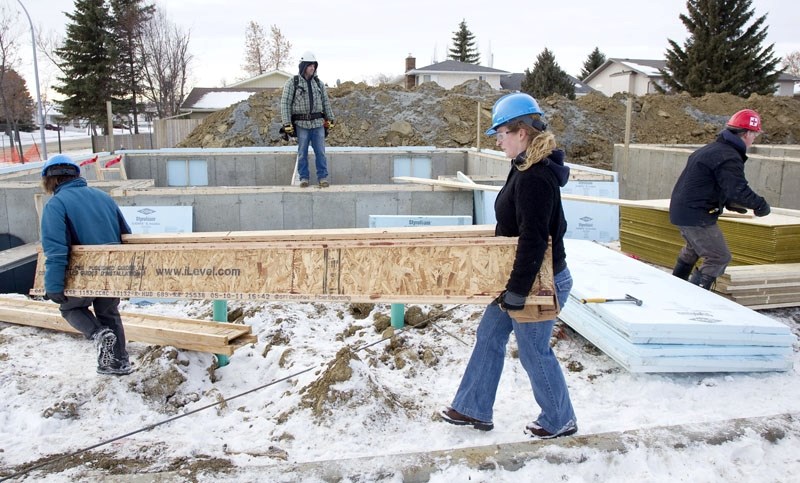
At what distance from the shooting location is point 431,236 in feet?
12.7

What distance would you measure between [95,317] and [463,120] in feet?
63.2

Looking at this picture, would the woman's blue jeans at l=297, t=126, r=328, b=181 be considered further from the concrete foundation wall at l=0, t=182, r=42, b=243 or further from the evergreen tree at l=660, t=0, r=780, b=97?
the evergreen tree at l=660, t=0, r=780, b=97

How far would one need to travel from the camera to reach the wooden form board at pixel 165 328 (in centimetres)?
486

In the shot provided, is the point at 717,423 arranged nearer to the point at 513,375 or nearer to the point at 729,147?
the point at 513,375

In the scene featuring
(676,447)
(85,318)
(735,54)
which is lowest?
(676,447)

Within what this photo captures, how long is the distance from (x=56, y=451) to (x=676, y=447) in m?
3.69

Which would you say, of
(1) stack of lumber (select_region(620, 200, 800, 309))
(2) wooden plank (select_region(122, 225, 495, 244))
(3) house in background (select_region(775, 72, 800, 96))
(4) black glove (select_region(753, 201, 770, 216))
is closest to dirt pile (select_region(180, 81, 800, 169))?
(1) stack of lumber (select_region(620, 200, 800, 309))

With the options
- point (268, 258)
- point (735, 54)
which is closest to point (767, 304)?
point (268, 258)

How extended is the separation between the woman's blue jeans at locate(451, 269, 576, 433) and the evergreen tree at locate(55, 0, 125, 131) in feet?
112

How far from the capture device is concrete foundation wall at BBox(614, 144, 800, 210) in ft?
32.7

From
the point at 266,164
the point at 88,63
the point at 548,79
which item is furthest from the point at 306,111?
the point at 548,79

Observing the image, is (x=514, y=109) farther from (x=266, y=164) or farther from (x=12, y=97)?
(x=12, y=97)

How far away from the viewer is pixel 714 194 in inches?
208

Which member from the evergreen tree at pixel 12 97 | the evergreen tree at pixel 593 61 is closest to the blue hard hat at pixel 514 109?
the evergreen tree at pixel 12 97
